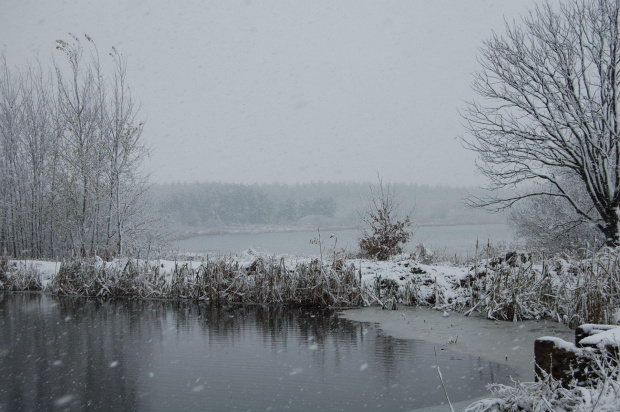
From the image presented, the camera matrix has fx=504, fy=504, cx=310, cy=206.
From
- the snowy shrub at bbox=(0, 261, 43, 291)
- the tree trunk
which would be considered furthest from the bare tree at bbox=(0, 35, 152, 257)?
the tree trunk

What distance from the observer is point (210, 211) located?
61188 millimetres

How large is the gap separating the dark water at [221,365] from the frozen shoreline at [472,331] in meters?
0.30

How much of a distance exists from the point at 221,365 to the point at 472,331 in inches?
171

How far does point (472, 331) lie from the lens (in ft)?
28.7

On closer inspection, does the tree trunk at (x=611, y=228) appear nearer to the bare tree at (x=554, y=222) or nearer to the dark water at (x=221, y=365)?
the bare tree at (x=554, y=222)

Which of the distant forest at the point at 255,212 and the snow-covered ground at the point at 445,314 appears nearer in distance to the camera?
the snow-covered ground at the point at 445,314

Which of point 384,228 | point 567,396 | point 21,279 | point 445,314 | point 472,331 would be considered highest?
point 384,228

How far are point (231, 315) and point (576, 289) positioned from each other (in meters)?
6.62

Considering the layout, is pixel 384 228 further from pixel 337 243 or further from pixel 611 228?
→ pixel 337 243

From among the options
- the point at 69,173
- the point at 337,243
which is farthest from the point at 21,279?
the point at 337,243

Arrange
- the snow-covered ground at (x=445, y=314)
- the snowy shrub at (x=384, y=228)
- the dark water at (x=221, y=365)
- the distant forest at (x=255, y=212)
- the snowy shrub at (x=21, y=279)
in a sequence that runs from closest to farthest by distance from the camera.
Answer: the dark water at (x=221, y=365)
the snow-covered ground at (x=445, y=314)
the snowy shrub at (x=21, y=279)
the snowy shrub at (x=384, y=228)
the distant forest at (x=255, y=212)

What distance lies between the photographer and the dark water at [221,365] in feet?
19.2

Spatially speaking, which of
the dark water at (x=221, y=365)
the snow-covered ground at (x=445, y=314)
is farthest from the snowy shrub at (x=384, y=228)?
the dark water at (x=221, y=365)

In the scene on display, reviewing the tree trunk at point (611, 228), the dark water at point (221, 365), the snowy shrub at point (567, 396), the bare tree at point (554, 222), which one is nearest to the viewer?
the snowy shrub at point (567, 396)
